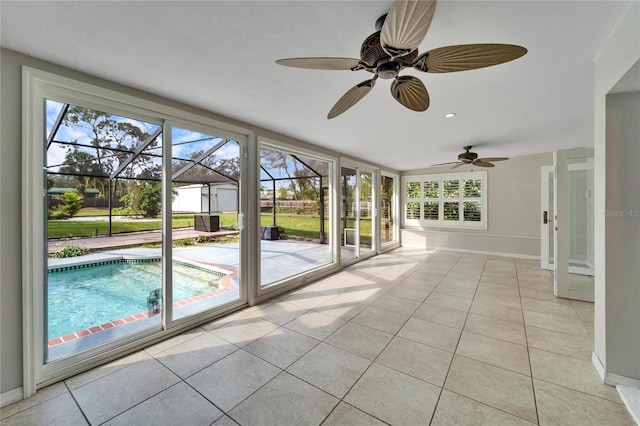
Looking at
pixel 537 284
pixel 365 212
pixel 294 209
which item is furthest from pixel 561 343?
pixel 294 209

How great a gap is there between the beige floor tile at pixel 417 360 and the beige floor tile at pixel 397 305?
0.70m

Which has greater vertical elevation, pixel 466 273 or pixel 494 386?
pixel 466 273

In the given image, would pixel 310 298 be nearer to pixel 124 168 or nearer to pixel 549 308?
pixel 124 168

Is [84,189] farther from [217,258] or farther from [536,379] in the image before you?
[536,379]

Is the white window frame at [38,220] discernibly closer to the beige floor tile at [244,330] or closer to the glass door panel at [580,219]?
the beige floor tile at [244,330]

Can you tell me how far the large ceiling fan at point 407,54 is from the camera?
1034 mm

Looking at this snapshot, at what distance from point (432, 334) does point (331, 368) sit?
1186 millimetres

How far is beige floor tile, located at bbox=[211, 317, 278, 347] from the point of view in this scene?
2469 millimetres

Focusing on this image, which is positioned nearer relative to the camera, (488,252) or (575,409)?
(575,409)

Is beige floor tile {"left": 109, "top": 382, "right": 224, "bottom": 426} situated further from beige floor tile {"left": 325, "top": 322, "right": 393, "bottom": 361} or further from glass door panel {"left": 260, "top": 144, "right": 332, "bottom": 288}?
glass door panel {"left": 260, "top": 144, "right": 332, "bottom": 288}

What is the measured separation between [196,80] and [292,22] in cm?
110

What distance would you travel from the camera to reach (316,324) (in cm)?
276

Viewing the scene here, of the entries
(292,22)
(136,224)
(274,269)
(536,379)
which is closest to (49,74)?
(136,224)

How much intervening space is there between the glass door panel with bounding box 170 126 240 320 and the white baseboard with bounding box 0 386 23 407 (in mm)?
1058
